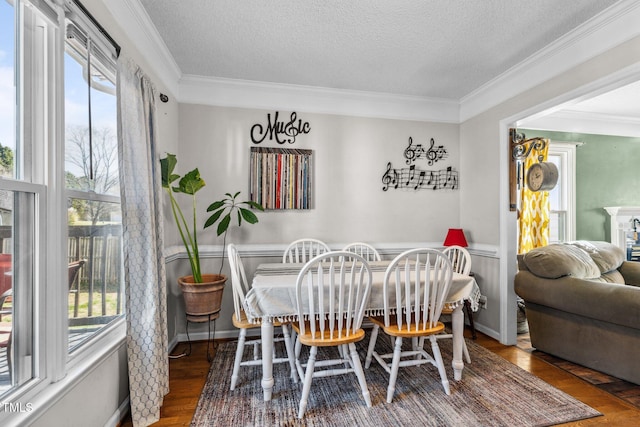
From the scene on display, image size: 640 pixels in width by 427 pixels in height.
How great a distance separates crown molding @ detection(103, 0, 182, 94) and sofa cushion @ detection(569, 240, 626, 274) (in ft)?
13.4

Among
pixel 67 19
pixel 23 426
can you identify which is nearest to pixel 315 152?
pixel 67 19

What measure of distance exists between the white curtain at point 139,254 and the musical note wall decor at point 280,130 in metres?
1.32

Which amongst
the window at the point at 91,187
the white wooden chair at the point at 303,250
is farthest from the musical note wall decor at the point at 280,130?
the window at the point at 91,187

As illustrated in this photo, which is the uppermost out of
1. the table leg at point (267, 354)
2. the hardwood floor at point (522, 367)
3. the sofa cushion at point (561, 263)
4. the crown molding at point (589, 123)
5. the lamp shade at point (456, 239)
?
the crown molding at point (589, 123)

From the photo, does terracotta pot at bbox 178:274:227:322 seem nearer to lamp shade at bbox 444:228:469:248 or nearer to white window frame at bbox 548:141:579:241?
lamp shade at bbox 444:228:469:248

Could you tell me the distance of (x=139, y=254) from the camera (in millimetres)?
1860

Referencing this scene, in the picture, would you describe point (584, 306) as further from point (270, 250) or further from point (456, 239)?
point (270, 250)

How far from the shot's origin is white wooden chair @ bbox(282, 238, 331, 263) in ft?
10.1

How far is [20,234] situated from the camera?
1231mm

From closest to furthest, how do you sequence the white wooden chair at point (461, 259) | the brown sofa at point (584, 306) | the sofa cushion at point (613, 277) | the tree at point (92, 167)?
the tree at point (92, 167)
the brown sofa at point (584, 306)
the white wooden chair at point (461, 259)
the sofa cushion at point (613, 277)

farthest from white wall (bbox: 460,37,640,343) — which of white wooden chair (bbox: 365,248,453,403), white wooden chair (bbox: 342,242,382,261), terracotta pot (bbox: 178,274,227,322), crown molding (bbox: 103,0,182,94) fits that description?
crown molding (bbox: 103,0,182,94)

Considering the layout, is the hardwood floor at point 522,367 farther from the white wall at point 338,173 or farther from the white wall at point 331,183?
the white wall at point 338,173

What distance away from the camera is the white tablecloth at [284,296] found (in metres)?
1.96

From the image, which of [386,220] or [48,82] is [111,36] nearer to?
[48,82]
